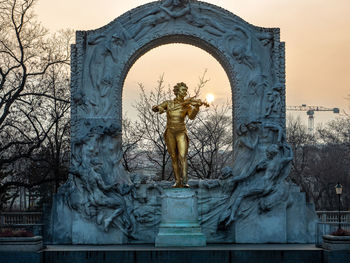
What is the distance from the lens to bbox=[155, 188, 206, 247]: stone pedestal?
16812mm

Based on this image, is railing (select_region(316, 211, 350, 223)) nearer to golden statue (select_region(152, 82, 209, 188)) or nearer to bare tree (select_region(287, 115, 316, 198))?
golden statue (select_region(152, 82, 209, 188))

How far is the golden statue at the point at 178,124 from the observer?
17.9 metres

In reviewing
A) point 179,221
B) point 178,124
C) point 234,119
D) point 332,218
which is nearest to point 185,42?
point 234,119

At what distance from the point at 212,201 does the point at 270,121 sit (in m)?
2.90

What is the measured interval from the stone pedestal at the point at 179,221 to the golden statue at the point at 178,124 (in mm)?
519

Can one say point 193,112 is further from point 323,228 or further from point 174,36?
point 323,228

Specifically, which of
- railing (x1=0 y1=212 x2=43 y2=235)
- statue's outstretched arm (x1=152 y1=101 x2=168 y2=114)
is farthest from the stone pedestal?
railing (x1=0 y1=212 x2=43 y2=235)

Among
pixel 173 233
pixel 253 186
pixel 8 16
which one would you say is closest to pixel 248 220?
pixel 253 186

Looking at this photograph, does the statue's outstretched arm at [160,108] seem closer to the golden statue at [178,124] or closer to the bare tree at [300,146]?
the golden statue at [178,124]

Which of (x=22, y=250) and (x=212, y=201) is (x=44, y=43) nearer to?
(x=212, y=201)

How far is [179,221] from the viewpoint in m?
17.2

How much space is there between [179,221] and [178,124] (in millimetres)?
2641

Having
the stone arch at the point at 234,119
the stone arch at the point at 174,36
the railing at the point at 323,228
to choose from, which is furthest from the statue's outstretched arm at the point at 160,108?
the railing at the point at 323,228

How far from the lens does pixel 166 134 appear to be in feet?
59.3
